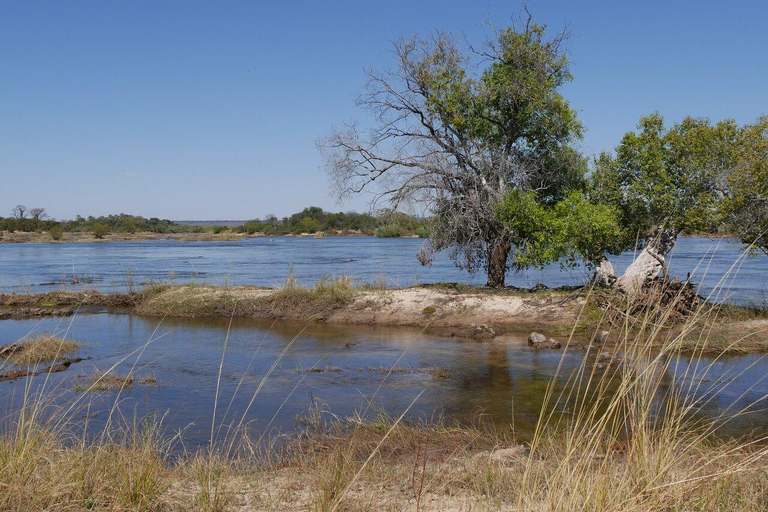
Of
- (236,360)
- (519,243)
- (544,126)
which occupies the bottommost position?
(236,360)

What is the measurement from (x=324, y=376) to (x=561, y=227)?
7081mm

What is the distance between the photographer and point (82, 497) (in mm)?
4344

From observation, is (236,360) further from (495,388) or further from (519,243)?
(519,243)

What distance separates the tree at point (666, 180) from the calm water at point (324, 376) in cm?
316

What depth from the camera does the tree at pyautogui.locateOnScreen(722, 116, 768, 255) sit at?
507 inches

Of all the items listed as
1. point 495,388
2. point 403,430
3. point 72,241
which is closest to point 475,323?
point 495,388

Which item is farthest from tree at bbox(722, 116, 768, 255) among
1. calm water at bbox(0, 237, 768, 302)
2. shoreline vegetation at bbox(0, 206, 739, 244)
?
shoreline vegetation at bbox(0, 206, 739, 244)

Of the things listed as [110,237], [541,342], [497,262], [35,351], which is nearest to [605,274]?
[497,262]

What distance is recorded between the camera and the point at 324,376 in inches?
428

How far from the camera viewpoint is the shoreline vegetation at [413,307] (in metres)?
13.8

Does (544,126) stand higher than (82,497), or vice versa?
(544,126)

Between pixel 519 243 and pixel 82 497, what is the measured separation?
14.1 meters

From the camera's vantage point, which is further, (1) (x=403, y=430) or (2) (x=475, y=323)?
(2) (x=475, y=323)

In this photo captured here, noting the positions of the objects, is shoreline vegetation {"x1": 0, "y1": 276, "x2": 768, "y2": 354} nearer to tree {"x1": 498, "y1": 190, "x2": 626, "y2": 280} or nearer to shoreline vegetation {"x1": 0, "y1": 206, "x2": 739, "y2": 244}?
tree {"x1": 498, "y1": 190, "x2": 626, "y2": 280}
